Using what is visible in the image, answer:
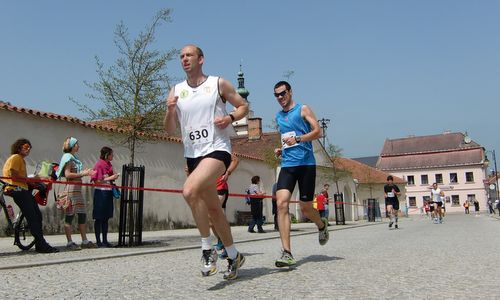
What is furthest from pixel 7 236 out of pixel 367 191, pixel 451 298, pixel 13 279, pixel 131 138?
pixel 367 191

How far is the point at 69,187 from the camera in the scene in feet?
29.7

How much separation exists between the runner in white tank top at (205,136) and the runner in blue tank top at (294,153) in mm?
1116

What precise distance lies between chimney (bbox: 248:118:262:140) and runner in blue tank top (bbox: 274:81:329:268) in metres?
35.0

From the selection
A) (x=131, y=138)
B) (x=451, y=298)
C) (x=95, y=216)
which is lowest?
(x=451, y=298)

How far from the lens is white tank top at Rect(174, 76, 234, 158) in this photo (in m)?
4.71

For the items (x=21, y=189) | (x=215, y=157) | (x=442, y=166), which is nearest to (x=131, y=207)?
(x=21, y=189)

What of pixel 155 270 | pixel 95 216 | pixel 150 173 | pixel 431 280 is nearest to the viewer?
pixel 431 280

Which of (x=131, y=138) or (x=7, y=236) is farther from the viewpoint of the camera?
(x=7, y=236)

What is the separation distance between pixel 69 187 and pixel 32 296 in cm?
518

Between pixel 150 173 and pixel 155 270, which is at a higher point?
pixel 150 173

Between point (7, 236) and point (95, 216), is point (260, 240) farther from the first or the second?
point (7, 236)

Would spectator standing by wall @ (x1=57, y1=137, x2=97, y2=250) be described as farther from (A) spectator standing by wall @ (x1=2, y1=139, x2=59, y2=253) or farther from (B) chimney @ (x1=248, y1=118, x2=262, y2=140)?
(B) chimney @ (x1=248, y1=118, x2=262, y2=140)

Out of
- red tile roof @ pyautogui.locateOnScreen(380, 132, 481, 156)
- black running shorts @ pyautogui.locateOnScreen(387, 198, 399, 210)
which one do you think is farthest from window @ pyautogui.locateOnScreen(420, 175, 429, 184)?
black running shorts @ pyautogui.locateOnScreen(387, 198, 399, 210)

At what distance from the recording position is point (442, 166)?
8275 centimetres
